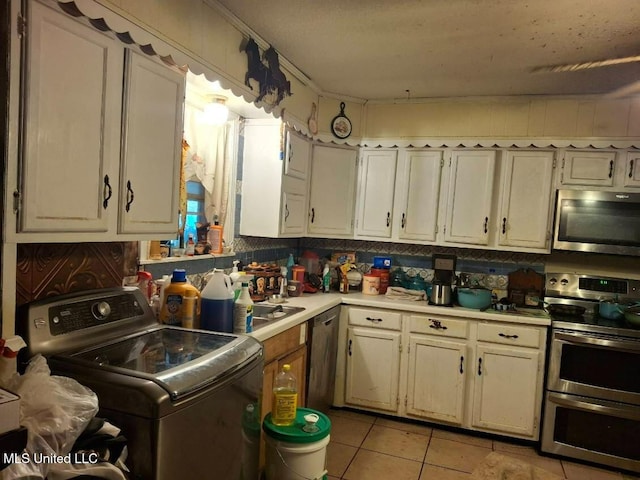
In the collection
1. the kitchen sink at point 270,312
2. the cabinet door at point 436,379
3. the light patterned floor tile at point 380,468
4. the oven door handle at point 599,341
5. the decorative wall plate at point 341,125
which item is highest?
the decorative wall plate at point 341,125

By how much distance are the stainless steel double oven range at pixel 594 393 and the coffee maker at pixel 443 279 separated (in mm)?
703

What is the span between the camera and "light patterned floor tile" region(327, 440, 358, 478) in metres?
2.65

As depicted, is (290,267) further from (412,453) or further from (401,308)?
(412,453)

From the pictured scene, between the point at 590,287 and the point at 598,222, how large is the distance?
1.73 feet

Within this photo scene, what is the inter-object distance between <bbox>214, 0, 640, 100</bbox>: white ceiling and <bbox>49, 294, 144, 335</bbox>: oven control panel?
4.75ft

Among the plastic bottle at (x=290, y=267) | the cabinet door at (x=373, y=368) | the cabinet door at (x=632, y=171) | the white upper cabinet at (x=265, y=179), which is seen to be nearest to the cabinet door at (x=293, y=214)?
the white upper cabinet at (x=265, y=179)

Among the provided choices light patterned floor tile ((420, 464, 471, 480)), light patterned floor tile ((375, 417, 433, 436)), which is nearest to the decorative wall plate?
light patterned floor tile ((375, 417, 433, 436))

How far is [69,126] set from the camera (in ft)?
4.68

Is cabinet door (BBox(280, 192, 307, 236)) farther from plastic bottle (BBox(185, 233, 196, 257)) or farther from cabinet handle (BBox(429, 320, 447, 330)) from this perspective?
cabinet handle (BBox(429, 320, 447, 330))

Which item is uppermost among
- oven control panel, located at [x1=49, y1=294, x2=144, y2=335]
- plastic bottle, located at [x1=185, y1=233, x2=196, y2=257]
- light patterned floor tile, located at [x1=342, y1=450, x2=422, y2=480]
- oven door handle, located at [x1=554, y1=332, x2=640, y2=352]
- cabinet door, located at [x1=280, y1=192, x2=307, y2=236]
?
cabinet door, located at [x1=280, y1=192, x2=307, y2=236]

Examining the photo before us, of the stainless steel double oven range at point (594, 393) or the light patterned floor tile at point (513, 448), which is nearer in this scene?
the stainless steel double oven range at point (594, 393)

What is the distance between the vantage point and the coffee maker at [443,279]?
130 inches

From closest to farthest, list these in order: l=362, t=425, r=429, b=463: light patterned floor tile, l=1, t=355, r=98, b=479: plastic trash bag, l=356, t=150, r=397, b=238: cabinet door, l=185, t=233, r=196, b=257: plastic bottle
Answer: l=1, t=355, r=98, b=479: plastic trash bag < l=185, t=233, r=196, b=257: plastic bottle < l=362, t=425, r=429, b=463: light patterned floor tile < l=356, t=150, r=397, b=238: cabinet door

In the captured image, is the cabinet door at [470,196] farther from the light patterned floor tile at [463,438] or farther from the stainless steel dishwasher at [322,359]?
the light patterned floor tile at [463,438]
